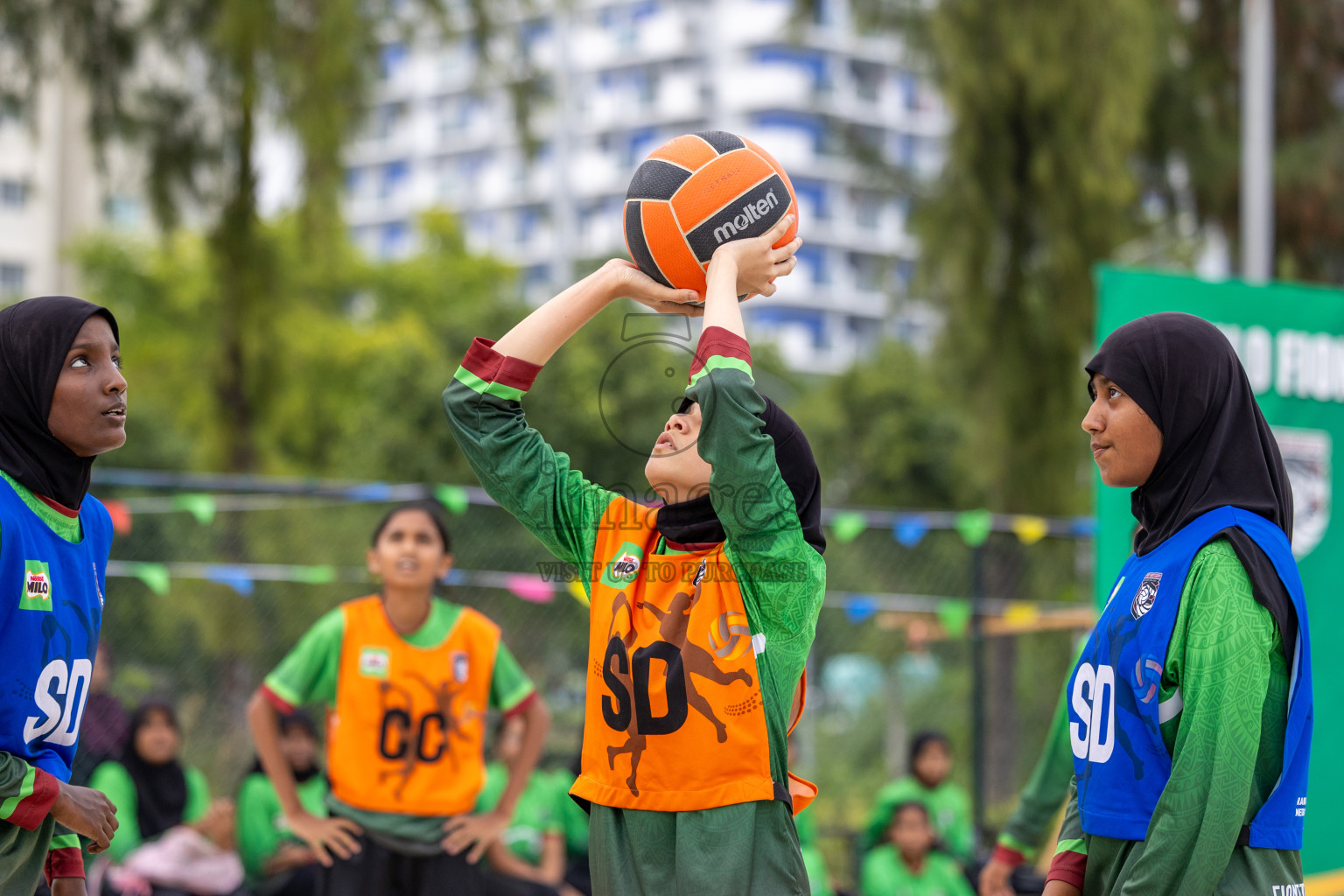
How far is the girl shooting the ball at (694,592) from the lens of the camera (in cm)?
258

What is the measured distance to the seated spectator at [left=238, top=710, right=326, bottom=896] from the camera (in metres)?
6.35

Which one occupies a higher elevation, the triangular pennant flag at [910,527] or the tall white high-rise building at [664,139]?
the tall white high-rise building at [664,139]

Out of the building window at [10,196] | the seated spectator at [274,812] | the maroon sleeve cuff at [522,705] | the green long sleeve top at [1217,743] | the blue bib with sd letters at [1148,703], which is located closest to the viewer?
the green long sleeve top at [1217,743]

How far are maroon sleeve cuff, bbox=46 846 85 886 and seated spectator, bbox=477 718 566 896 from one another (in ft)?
12.0

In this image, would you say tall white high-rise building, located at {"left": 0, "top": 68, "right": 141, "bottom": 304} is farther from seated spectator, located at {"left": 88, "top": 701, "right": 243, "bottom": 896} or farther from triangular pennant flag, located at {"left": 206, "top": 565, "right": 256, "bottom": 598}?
seated spectator, located at {"left": 88, "top": 701, "right": 243, "bottom": 896}

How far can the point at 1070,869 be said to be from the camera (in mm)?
2848

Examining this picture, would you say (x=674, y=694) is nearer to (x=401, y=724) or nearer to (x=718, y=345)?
(x=718, y=345)

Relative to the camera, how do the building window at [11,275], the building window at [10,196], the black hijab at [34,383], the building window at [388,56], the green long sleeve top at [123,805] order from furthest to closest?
the building window at [10,196] < the building window at [11,275] < the building window at [388,56] < the green long sleeve top at [123,805] < the black hijab at [34,383]

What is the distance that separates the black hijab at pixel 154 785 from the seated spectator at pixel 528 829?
5.05ft

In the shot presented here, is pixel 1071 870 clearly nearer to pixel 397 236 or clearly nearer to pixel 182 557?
pixel 182 557

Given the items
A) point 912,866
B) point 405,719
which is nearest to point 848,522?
point 912,866

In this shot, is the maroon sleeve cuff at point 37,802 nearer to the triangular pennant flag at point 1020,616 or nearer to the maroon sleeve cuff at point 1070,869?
the maroon sleeve cuff at point 1070,869

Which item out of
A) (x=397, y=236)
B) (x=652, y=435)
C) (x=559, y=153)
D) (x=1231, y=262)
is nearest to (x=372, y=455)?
(x=652, y=435)

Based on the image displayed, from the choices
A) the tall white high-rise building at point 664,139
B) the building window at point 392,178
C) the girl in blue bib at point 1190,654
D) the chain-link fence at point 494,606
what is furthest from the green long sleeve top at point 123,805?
the building window at point 392,178
